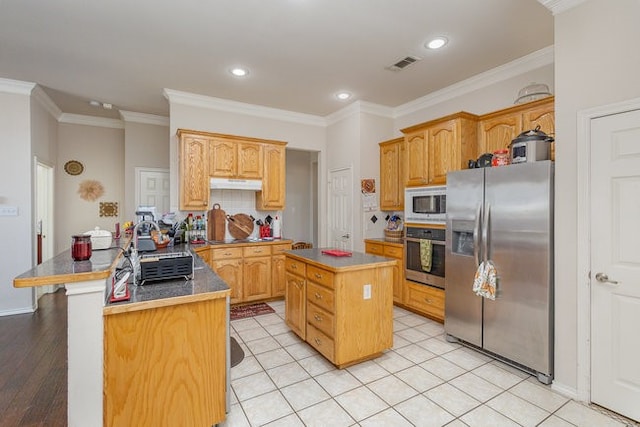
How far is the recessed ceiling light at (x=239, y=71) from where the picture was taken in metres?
3.52

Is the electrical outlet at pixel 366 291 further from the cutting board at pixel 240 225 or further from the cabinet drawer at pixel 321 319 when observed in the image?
the cutting board at pixel 240 225

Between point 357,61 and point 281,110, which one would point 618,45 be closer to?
point 357,61

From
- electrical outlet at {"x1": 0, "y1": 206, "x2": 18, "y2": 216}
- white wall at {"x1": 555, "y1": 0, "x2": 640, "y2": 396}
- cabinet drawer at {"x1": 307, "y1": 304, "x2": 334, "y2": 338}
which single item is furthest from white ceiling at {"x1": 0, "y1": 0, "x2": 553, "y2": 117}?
cabinet drawer at {"x1": 307, "y1": 304, "x2": 334, "y2": 338}

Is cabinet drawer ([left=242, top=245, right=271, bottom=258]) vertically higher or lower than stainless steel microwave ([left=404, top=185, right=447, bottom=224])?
lower

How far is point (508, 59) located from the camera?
3314 mm

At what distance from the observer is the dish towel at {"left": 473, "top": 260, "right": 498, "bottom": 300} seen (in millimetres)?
2650

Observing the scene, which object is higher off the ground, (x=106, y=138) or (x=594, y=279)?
(x=106, y=138)

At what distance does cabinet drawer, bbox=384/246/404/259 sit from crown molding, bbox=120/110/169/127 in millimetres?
4344

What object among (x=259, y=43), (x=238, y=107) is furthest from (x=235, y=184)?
(x=259, y=43)

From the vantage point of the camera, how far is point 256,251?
14.4ft

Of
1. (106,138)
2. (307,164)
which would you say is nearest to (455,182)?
(307,164)

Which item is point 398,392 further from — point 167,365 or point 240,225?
point 240,225

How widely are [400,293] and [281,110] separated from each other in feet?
10.9

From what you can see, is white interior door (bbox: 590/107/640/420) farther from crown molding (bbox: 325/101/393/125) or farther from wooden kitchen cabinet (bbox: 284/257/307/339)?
crown molding (bbox: 325/101/393/125)
